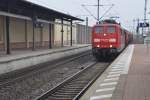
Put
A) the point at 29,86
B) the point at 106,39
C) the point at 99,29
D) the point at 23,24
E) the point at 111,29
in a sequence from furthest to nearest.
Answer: the point at 23,24 → the point at 99,29 → the point at 111,29 → the point at 106,39 → the point at 29,86

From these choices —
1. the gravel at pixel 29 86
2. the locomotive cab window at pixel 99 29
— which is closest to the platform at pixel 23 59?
the gravel at pixel 29 86

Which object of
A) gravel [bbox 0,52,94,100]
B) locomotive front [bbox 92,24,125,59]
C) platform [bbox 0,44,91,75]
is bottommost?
gravel [bbox 0,52,94,100]

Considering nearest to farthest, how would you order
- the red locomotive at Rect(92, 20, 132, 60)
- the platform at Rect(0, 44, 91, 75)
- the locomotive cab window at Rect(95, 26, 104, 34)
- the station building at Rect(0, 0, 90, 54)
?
the platform at Rect(0, 44, 91, 75)
the station building at Rect(0, 0, 90, 54)
the red locomotive at Rect(92, 20, 132, 60)
the locomotive cab window at Rect(95, 26, 104, 34)

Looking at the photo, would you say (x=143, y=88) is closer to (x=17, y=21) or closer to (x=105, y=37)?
(x=105, y=37)

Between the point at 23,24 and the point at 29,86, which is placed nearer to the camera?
the point at 29,86

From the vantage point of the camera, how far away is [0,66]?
20453 mm

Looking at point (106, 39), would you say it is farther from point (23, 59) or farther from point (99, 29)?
point (23, 59)

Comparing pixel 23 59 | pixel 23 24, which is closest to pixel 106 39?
pixel 23 59

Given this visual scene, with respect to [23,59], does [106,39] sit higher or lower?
higher

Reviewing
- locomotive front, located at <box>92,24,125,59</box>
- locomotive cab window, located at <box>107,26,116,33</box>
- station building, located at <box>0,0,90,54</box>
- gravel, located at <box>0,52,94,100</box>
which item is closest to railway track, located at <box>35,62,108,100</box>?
gravel, located at <box>0,52,94,100</box>

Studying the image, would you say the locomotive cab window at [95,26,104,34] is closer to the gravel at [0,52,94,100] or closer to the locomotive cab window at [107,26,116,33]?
the locomotive cab window at [107,26,116,33]

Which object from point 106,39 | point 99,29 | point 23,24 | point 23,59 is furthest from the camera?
Result: point 23,24

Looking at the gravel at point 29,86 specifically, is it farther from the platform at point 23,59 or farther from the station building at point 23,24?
the station building at point 23,24

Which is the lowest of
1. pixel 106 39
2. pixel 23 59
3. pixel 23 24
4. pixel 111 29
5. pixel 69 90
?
pixel 69 90
